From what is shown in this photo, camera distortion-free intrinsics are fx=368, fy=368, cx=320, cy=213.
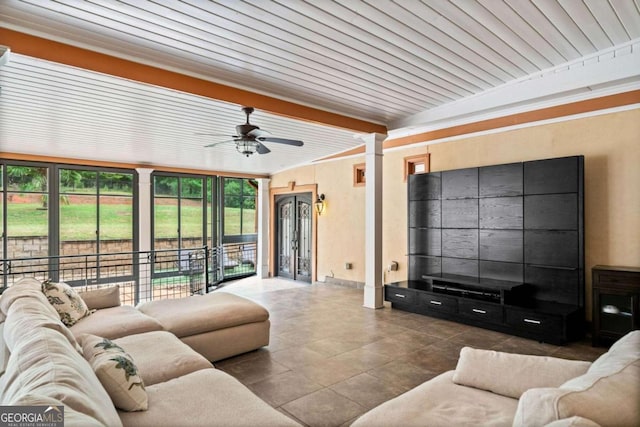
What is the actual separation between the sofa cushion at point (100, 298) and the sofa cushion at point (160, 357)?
1215mm

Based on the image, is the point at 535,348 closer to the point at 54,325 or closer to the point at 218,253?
Result: the point at 54,325

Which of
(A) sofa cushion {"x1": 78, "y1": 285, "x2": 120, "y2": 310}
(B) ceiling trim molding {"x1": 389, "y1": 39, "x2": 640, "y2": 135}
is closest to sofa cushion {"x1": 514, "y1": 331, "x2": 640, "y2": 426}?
(B) ceiling trim molding {"x1": 389, "y1": 39, "x2": 640, "y2": 135}

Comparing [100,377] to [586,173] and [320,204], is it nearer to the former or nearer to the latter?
[586,173]

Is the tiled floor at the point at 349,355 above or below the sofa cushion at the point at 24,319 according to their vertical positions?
below

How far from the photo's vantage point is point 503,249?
16.6ft

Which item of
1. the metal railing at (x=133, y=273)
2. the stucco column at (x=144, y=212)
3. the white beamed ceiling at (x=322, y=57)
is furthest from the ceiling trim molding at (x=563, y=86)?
the stucco column at (x=144, y=212)

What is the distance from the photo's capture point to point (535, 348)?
3.98m

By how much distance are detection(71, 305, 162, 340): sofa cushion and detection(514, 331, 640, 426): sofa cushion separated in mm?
2994

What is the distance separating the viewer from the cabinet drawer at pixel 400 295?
5473mm

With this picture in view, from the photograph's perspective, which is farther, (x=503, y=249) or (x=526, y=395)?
(x=503, y=249)

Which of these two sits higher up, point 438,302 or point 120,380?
point 120,380

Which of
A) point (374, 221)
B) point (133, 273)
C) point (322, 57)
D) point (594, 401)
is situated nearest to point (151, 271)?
point (133, 273)

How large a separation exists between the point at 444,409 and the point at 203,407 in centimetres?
119

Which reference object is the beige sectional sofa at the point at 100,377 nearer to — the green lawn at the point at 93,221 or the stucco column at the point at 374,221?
the stucco column at the point at 374,221
